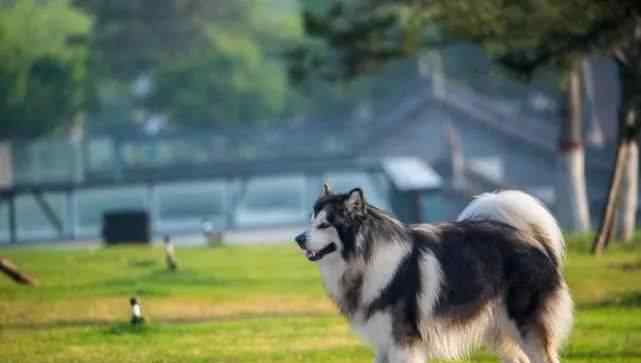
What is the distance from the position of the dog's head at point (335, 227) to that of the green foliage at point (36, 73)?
88821 millimetres

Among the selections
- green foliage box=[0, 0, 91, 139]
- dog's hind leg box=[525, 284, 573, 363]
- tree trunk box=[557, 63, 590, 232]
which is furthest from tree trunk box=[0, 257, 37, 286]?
green foliage box=[0, 0, 91, 139]

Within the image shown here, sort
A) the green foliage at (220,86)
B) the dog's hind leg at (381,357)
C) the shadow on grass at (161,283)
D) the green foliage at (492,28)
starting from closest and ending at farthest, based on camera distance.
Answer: the dog's hind leg at (381,357), the shadow on grass at (161,283), the green foliage at (492,28), the green foliage at (220,86)

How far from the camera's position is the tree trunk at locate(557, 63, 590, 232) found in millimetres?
51344

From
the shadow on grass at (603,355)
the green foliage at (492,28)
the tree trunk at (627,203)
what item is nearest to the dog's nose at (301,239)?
the shadow on grass at (603,355)

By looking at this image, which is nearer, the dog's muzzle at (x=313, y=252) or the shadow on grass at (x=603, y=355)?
the dog's muzzle at (x=313, y=252)

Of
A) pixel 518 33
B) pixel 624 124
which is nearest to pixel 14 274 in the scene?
pixel 624 124

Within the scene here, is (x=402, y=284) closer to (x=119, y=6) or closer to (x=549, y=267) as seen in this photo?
(x=549, y=267)

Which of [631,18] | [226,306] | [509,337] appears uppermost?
[631,18]

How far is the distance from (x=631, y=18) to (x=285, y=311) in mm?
9803

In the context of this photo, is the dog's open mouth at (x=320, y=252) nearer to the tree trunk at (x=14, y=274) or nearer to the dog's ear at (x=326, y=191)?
the dog's ear at (x=326, y=191)

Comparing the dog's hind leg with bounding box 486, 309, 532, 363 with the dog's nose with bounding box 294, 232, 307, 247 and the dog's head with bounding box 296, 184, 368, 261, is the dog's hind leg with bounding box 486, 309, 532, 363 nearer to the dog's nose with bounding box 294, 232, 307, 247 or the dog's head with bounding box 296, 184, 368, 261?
the dog's head with bounding box 296, 184, 368, 261

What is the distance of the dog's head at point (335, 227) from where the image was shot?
1612 centimetres

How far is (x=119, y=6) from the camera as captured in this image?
402 ft

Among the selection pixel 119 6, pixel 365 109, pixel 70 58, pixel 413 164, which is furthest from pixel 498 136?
pixel 119 6
